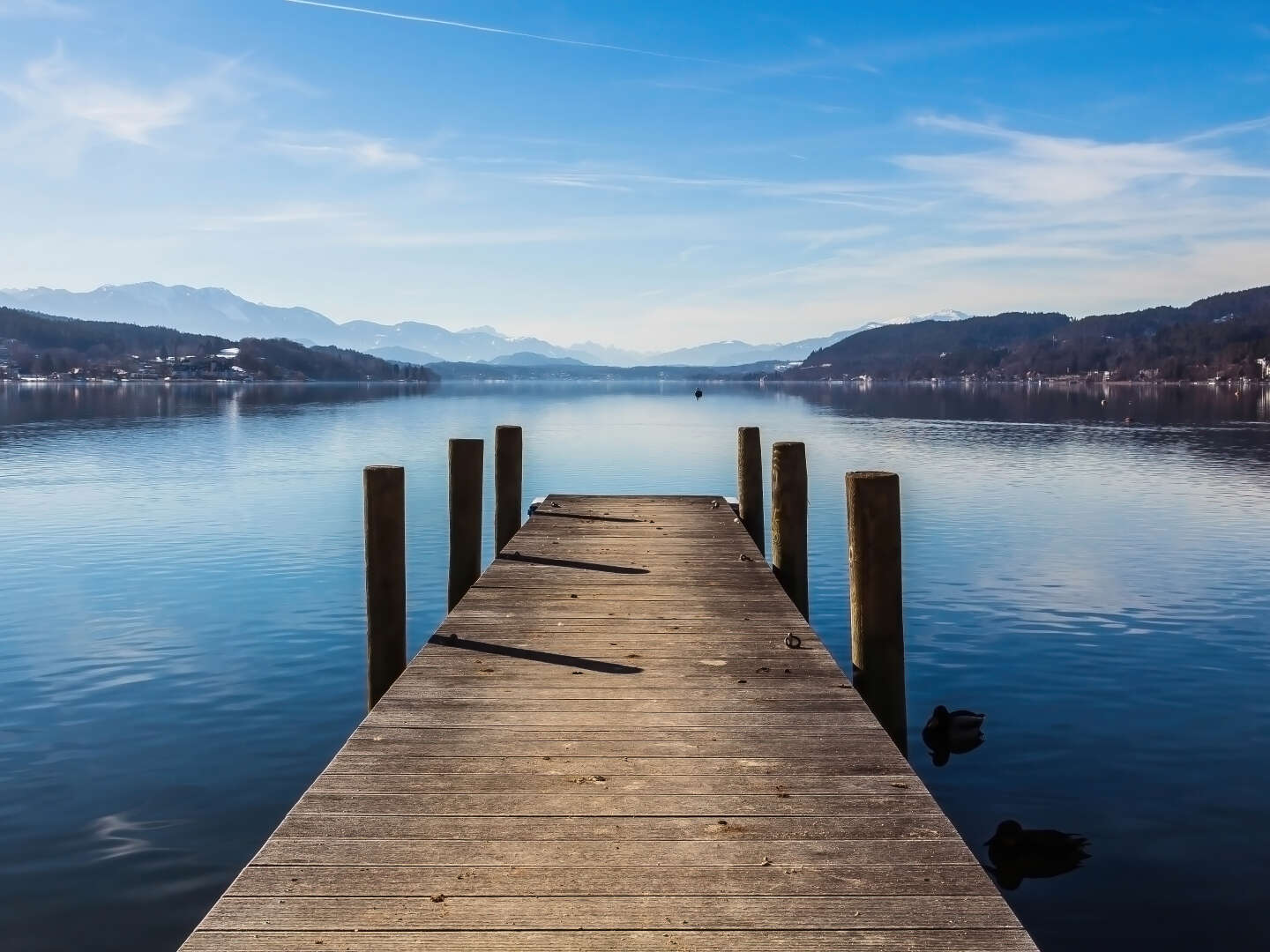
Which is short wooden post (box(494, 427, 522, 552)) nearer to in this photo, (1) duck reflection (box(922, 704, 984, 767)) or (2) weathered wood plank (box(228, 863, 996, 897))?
(1) duck reflection (box(922, 704, 984, 767))

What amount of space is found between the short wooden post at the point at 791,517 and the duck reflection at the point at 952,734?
226cm

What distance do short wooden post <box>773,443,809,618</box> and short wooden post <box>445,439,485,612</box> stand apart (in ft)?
13.2

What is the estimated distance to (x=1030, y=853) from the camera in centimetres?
960

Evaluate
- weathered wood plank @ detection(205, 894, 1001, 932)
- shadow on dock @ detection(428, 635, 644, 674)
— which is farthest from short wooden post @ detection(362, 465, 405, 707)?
weathered wood plank @ detection(205, 894, 1001, 932)

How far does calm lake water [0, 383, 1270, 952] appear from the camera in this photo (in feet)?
29.4

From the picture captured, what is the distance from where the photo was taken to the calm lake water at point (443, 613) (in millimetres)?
8953

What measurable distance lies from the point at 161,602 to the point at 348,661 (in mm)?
5854

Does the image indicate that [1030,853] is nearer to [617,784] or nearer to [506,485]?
[617,784]

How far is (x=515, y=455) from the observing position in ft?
54.0

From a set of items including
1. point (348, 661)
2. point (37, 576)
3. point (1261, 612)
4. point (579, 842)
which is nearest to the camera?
point (579, 842)

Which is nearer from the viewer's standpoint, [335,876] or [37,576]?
[335,876]

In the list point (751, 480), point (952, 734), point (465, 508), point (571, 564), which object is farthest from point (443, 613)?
point (952, 734)

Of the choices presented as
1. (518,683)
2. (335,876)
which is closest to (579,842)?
(335,876)

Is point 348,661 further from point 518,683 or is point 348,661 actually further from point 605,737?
point 605,737
